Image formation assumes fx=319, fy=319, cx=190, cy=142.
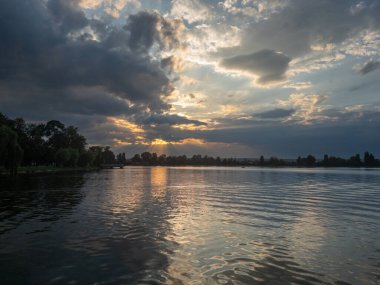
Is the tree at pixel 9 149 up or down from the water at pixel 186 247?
up

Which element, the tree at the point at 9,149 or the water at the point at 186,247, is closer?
the water at the point at 186,247

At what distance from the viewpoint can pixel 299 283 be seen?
48.8ft

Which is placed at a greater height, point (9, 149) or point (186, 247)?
point (9, 149)

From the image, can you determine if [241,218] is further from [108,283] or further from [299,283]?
[108,283]

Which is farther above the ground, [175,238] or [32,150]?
[32,150]

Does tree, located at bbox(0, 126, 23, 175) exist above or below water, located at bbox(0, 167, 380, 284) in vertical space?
above

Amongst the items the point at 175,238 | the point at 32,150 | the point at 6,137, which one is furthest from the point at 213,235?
the point at 32,150

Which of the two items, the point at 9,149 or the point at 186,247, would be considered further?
the point at 9,149

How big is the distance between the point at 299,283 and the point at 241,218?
59.3ft

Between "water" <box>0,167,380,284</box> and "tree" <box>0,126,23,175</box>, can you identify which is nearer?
"water" <box>0,167,380,284</box>

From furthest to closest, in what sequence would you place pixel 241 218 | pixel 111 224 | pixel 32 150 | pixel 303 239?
pixel 32 150, pixel 241 218, pixel 111 224, pixel 303 239

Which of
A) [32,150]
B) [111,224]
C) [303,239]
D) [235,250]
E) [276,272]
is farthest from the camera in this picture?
[32,150]

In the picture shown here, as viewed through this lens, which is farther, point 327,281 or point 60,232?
point 60,232

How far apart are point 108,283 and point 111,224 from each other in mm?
14234
